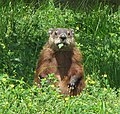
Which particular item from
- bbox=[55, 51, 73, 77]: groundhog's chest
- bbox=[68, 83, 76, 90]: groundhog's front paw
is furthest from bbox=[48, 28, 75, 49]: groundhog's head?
bbox=[68, 83, 76, 90]: groundhog's front paw

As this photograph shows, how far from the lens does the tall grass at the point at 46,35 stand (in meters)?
8.35

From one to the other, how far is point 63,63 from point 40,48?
116 cm

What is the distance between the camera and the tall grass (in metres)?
8.35

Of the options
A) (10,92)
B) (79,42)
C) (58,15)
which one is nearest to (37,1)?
(58,15)

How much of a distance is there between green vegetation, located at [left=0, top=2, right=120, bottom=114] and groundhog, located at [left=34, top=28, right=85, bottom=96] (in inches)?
7.3

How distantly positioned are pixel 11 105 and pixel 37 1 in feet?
20.6

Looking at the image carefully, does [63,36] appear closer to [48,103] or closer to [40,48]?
[40,48]

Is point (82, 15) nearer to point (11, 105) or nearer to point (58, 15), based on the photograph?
point (58, 15)

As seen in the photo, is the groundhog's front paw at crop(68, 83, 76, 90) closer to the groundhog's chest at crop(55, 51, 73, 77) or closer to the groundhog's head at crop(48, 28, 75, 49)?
the groundhog's chest at crop(55, 51, 73, 77)

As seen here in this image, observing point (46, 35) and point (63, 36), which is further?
point (46, 35)

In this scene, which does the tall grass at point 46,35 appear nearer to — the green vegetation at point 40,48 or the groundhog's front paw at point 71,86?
the green vegetation at point 40,48

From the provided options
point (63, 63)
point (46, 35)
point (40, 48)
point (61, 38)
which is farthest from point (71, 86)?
point (46, 35)

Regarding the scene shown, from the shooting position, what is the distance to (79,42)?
31.1 ft

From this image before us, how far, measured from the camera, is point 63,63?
791 centimetres
